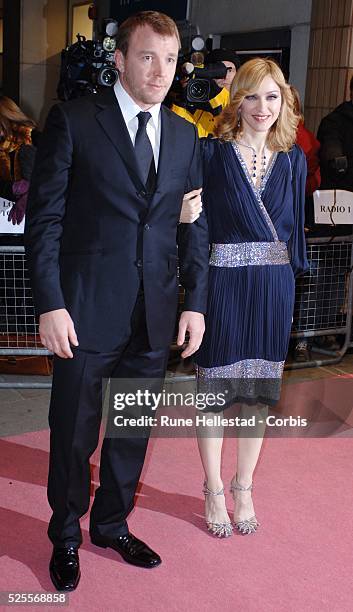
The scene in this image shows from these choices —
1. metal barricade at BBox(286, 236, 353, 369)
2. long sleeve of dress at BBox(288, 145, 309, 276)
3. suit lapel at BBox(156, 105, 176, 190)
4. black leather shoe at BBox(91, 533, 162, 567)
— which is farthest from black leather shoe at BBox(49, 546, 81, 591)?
metal barricade at BBox(286, 236, 353, 369)

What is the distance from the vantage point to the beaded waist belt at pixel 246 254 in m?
2.85

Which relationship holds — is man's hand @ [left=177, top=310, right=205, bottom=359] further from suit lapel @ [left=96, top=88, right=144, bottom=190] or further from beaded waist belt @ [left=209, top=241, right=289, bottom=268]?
suit lapel @ [left=96, top=88, right=144, bottom=190]

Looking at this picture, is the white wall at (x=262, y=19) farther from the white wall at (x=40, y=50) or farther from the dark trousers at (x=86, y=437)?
the dark trousers at (x=86, y=437)

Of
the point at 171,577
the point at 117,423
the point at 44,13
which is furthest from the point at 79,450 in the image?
the point at 44,13

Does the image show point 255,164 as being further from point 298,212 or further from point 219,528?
point 219,528

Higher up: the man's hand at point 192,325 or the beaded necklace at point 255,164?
the beaded necklace at point 255,164

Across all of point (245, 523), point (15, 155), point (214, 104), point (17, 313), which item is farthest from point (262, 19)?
point (245, 523)

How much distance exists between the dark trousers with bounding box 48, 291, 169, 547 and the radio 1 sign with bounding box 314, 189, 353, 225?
267cm

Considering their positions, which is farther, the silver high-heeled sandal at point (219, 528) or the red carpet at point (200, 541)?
the silver high-heeled sandal at point (219, 528)

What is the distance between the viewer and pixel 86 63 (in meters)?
5.24

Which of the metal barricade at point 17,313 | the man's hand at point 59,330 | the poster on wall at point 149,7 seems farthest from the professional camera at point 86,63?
the poster on wall at point 149,7

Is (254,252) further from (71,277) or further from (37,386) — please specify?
(37,386)

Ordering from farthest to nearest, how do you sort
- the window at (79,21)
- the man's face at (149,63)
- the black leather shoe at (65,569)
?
1. the window at (79,21)
2. the black leather shoe at (65,569)
3. the man's face at (149,63)

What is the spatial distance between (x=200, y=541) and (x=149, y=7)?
830 cm
